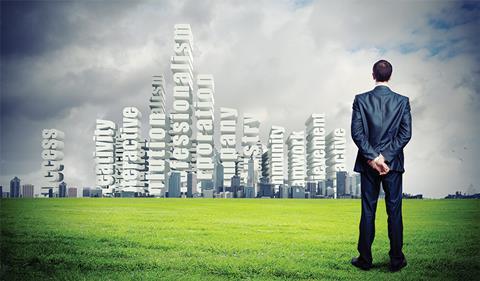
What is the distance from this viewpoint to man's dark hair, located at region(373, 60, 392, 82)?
270 inches

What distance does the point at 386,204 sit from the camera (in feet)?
22.2

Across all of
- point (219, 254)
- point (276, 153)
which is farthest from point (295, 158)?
point (219, 254)

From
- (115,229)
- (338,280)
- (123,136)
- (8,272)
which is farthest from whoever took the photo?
(123,136)

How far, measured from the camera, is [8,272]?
23.8 feet

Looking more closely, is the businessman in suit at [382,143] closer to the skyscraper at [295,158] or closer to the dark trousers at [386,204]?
the dark trousers at [386,204]

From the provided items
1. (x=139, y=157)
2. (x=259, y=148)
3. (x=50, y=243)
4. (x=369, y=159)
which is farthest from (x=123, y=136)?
(x=369, y=159)

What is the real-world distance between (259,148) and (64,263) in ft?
96.0

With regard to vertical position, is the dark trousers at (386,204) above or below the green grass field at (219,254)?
above

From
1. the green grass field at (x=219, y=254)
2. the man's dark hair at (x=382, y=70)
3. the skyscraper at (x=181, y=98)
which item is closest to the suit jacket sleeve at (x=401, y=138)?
the man's dark hair at (x=382, y=70)

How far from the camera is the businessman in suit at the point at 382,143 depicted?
667cm

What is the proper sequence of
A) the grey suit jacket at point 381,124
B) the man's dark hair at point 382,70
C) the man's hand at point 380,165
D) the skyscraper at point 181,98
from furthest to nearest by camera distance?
the skyscraper at point 181,98, the man's dark hair at point 382,70, the grey suit jacket at point 381,124, the man's hand at point 380,165

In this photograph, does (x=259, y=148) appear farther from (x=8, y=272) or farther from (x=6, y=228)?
(x=8, y=272)

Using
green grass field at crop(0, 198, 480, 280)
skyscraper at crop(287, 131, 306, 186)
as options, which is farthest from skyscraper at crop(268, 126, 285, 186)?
green grass field at crop(0, 198, 480, 280)

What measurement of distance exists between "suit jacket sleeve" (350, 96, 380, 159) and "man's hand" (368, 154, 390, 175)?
0.20ft
